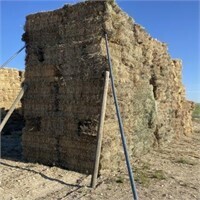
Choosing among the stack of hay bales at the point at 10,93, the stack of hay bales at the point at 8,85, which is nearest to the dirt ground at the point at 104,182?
the stack of hay bales at the point at 10,93

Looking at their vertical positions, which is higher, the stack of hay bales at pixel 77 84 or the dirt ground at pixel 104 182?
the stack of hay bales at pixel 77 84

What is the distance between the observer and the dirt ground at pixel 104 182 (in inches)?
253

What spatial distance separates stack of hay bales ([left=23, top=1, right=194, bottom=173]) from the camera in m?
7.85

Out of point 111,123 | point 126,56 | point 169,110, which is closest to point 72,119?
point 111,123

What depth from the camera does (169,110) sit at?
42.7ft

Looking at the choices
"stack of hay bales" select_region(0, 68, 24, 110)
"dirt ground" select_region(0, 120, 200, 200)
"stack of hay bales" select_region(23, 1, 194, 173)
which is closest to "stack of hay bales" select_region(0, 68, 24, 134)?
"stack of hay bales" select_region(0, 68, 24, 110)

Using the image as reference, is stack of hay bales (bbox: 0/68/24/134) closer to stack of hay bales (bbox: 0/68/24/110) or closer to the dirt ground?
stack of hay bales (bbox: 0/68/24/110)

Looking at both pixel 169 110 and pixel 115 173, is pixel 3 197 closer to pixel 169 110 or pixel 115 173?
pixel 115 173

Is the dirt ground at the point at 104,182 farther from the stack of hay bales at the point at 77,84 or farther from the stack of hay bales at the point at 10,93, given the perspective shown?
the stack of hay bales at the point at 10,93

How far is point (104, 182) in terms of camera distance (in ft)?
23.3

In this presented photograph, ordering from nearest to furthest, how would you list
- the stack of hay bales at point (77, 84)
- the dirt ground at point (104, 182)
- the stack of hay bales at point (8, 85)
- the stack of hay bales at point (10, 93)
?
the dirt ground at point (104, 182) < the stack of hay bales at point (77, 84) < the stack of hay bales at point (10, 93) < the stack of hay bales at point (8, 85)

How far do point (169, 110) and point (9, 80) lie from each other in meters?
6.47

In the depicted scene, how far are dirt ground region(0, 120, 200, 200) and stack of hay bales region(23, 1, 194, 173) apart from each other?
0.43 m

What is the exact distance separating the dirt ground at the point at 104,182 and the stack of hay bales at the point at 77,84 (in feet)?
1.42
